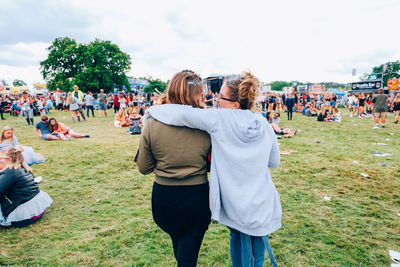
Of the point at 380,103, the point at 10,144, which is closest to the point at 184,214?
the point at 10,144

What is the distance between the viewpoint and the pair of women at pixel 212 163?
1531 millimetres

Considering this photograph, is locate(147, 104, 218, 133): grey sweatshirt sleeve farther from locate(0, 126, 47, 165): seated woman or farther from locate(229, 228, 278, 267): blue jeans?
A: locate(0, 126, 47, 165): seated woman

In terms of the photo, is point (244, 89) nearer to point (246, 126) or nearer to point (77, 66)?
point (246, 126)

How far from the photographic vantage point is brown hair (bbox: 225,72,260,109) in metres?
1.70

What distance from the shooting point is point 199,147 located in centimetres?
159

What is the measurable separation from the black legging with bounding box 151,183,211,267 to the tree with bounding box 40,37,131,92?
43431 millimetres

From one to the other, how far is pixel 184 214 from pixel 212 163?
17.6 inches

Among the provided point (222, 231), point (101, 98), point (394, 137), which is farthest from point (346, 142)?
point (101, 98)

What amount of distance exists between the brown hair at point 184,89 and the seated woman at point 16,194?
318 centimetres

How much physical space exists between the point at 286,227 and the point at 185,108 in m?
2.87

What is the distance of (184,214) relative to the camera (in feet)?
5.55

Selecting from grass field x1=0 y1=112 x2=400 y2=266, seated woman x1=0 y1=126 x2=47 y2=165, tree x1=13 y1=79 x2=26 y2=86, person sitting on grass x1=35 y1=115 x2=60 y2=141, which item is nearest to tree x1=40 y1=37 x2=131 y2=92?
person sitting on grass x1=35 y1=115 x2=60 y2=141

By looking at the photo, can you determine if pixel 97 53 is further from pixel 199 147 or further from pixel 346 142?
pixel 199 147

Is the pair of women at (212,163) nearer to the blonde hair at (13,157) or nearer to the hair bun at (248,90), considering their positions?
the hair bun at (248,90)
